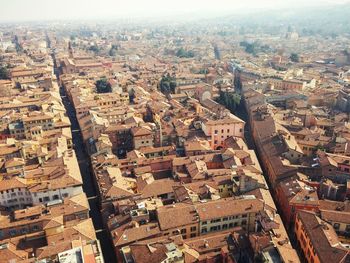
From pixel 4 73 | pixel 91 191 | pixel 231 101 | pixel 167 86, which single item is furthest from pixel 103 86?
pixel 91 191

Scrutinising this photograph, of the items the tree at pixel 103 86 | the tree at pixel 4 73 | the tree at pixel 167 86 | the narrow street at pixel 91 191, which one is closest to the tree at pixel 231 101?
the tree at pixel 167 86

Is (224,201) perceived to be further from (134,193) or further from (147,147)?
(147,147)

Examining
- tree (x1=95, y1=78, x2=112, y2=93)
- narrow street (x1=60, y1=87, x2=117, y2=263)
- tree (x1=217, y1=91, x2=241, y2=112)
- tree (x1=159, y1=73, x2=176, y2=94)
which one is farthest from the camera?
tree (x1=95, y1=78, x2=112, y2=93)

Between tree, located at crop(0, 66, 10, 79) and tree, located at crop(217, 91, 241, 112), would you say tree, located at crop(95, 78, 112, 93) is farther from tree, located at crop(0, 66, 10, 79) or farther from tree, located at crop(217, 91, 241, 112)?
tree, located at crop(217, 91, 241, 112)

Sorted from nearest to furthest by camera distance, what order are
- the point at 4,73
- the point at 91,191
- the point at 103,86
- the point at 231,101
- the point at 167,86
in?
the point at 91,191, the point at 231,101, the point at 167,86, the point at 103,86, the point at 4,73

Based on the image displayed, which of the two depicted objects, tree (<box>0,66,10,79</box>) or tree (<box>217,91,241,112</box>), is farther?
tree (<box>0,66,10,79</box>)

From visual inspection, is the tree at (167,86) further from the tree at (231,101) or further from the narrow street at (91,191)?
the narrow street at (91,191)

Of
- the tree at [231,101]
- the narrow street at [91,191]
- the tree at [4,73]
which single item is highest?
the tree at [4,73]

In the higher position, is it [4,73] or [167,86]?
[4,73]

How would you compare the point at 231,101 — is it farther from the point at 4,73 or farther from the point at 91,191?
A: the point at 4,73

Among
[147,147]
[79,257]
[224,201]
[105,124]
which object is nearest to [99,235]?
[79,257]

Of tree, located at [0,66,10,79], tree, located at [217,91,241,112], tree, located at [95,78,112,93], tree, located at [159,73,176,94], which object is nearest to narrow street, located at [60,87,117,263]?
tree, located at [95,78,112,93]
